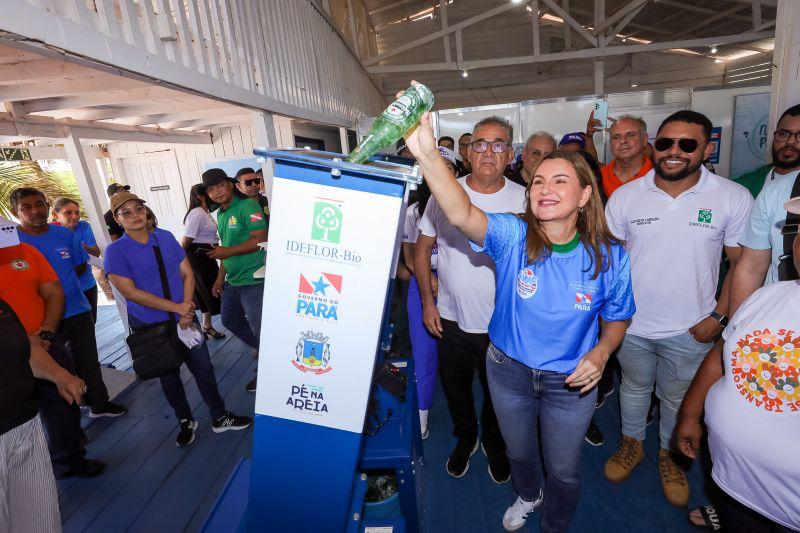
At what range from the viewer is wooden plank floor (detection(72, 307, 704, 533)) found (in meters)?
1.95

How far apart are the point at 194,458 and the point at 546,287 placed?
8.43 ft

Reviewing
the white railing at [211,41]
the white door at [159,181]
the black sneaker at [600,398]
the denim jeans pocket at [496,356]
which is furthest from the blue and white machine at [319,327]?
the white door at [159,181]

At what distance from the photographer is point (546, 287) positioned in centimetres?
140

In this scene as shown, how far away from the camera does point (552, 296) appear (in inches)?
55.1

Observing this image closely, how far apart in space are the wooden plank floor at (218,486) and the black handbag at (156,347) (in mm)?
662

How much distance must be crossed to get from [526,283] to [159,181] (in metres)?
7.04

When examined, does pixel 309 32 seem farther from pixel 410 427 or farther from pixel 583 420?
pixel 583 420

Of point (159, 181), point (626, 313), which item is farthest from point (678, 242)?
point (159, 181)

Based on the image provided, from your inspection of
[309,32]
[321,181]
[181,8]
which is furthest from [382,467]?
[309,32]

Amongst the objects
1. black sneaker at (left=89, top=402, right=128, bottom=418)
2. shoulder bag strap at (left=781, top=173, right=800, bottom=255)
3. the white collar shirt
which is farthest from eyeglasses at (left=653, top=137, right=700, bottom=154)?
black sneaker at (left=89, top=402, right=128, bottom=418)

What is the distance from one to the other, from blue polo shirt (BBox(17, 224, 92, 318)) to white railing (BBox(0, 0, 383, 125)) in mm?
1758

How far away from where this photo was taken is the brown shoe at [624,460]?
6.94ft

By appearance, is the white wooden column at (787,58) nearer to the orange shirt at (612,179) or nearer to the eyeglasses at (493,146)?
the orange shirt at (612,179)

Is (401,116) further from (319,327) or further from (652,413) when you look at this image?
(652,413)
